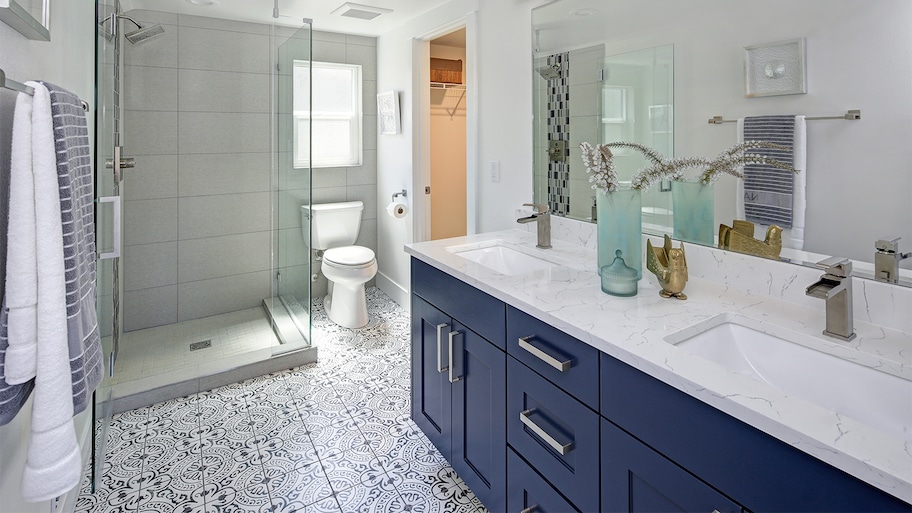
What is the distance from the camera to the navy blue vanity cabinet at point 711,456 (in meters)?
0.73

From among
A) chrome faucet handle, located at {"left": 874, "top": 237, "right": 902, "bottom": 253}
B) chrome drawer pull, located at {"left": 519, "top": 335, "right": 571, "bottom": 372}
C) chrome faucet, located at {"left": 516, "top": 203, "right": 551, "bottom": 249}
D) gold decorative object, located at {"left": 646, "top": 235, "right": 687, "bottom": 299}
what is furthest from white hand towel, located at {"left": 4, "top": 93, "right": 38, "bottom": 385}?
chrome faucet handle, located at {"left": 874, "top": 237, "right": 902, "bottom": 253}

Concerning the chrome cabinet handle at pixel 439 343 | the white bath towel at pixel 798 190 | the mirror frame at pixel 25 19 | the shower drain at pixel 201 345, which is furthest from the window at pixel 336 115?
the white bath towel at pixel 798 190

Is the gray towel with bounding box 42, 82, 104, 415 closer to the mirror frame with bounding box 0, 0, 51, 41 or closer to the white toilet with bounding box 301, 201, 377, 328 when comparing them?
the mirror frame with bounding box 0, 0, 51, 41

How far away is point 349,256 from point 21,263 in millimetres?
2591

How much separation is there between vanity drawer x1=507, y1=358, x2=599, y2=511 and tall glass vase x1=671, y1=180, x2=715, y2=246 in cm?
74

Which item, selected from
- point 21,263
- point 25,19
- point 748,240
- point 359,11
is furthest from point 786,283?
point 359,11

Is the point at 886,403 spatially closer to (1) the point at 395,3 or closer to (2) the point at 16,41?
(2) the point at 16,41

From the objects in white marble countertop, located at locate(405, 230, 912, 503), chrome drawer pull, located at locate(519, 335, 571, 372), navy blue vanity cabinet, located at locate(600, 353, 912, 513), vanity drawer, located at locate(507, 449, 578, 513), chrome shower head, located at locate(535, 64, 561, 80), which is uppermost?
chrome shower head, located at locate(535, 64, 561, 80)

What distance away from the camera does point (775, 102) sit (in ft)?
4.39

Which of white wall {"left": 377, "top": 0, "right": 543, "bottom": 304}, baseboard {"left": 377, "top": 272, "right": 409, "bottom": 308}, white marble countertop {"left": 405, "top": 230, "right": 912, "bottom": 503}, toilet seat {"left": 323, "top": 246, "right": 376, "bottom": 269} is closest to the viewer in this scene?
white marble countertop {"left": 405, "top": 230, "right": 912, "bottom": 503}

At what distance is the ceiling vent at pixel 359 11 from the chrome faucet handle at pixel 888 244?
296cm

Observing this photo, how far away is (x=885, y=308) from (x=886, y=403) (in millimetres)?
299

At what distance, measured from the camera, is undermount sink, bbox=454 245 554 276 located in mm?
2008

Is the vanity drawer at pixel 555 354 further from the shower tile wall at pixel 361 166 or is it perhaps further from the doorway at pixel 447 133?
the shower tile wall at pixel 361 166
